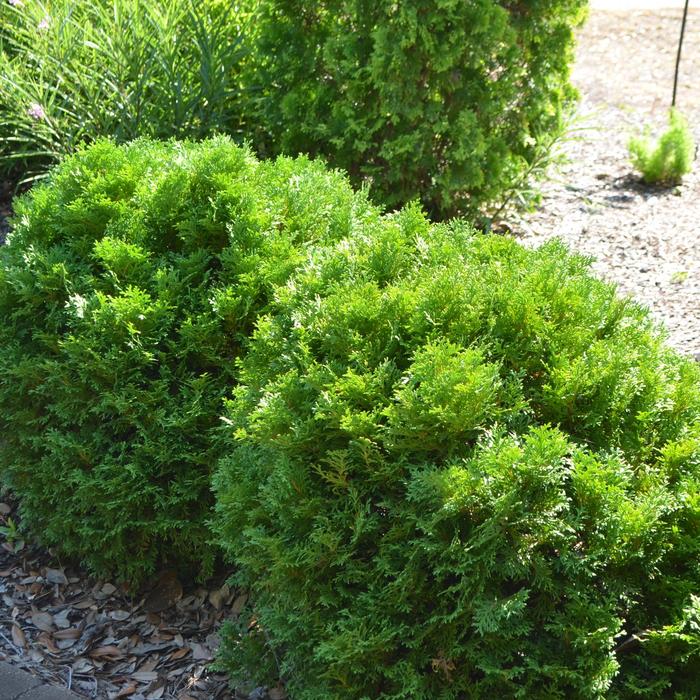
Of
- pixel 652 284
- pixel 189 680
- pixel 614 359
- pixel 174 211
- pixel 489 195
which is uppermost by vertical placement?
pixel 489 195

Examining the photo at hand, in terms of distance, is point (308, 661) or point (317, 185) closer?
point (308, 661)

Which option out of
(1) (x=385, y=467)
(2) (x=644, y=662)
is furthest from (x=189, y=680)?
(2) (x=644, y=662)

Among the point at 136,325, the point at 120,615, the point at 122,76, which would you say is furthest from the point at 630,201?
the point at 120,615

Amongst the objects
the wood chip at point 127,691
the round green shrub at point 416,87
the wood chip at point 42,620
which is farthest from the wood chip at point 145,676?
the round green shrub at point 416,87

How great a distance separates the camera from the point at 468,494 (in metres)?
2.16

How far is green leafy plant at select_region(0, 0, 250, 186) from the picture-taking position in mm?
5164

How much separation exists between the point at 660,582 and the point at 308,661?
0.95 meters

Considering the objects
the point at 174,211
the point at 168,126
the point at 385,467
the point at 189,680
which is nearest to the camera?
the point at 385,467

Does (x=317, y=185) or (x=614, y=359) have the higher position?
(x=317, y=185)

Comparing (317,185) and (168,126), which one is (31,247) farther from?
(168,126)

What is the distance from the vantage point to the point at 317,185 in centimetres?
351

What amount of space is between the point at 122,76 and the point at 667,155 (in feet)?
11.3

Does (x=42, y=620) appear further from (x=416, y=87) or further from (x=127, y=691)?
(x=416, y=87)

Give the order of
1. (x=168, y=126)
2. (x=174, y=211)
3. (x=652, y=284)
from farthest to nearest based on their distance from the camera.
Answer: (x=168, y=126), (x=652, y=284), (x=174, y=211)
